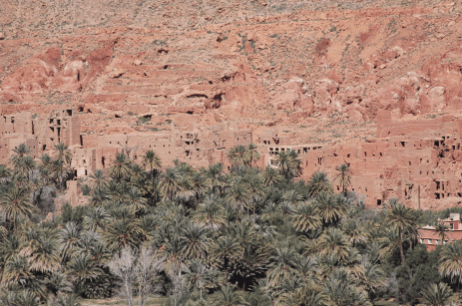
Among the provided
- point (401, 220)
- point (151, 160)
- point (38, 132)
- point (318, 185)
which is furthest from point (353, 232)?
point (38, 132)

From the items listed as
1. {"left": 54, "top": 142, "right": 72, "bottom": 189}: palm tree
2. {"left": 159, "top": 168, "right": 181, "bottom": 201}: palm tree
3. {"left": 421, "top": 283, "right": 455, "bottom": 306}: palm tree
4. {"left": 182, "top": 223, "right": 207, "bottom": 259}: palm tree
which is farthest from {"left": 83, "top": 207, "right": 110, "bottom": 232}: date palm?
{"left": 421, "top": 283, "right": 455, "bottom": 306}: palm tree

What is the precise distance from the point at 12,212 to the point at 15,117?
76.0 feet

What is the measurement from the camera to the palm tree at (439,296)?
51656 mm

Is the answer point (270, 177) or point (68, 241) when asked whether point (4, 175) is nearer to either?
point (68, 241)

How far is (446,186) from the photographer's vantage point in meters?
68.6

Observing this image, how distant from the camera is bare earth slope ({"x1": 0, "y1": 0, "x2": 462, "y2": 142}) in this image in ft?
300

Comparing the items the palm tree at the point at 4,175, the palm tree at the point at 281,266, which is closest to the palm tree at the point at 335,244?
the palm tree at the point at 281,266

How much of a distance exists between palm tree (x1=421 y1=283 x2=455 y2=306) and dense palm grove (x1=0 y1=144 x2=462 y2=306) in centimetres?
8

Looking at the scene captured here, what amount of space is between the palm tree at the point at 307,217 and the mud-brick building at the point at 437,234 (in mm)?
7540

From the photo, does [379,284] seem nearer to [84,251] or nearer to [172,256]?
[172,256]

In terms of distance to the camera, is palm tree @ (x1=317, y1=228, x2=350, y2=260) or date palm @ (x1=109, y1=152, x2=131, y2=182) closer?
palm tree @ (x1=317, y1=228, x2=350, y2=260)

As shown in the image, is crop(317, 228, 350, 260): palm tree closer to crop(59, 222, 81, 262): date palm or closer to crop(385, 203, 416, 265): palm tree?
crop(385, 203, 416, 265): palm tree

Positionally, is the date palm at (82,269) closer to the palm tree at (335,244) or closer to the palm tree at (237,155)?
the palm tree at (335,244)

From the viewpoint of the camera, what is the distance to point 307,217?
63094 millimetres
